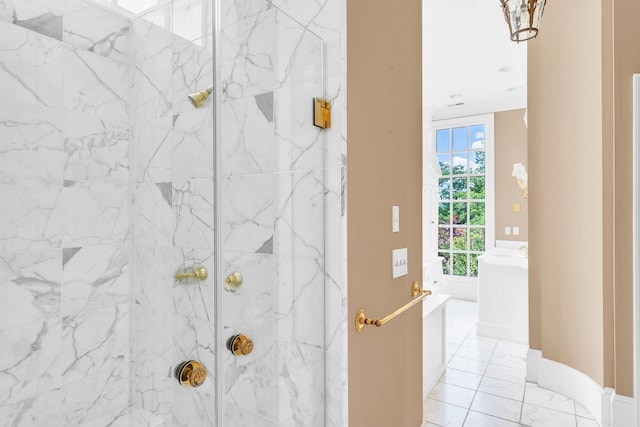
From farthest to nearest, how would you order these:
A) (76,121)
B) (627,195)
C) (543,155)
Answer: (543,155), (627,195), (76,121)

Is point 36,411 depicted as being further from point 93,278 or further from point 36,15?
point 36,15

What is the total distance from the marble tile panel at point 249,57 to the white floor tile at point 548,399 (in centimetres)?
288

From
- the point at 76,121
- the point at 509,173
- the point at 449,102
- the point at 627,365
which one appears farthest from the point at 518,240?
the point at 76,121

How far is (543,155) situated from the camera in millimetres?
3000

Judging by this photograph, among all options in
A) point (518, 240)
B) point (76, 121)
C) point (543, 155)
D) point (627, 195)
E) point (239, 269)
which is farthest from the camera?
point (518, 240)

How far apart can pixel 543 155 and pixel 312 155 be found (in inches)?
98.2

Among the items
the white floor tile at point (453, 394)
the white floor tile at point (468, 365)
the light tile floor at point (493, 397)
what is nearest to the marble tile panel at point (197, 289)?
the light tile floor at point (493, 397)

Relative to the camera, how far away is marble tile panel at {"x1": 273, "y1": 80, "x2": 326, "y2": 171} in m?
1.28

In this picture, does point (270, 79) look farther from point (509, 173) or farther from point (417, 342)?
point (509, 173)

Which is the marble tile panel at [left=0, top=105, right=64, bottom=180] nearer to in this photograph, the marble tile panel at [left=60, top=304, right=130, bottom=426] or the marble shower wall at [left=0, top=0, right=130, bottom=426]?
the marble shower wall at [left=0, top=0, right=130, bottom=426]

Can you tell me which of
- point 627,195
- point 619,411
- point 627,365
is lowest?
point 619,411

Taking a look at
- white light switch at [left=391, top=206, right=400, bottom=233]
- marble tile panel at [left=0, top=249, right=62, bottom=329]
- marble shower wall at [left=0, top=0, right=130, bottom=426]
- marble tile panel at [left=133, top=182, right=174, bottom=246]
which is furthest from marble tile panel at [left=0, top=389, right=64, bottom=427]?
white light switch at [left=391, top=206, right=400, bottom=233]

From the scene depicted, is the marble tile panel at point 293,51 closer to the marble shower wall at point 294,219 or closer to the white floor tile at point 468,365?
the marble shower wall at point 294,219

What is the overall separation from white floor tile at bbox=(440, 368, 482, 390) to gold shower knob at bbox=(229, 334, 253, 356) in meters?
2.37
